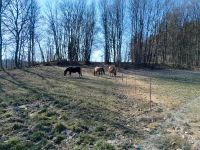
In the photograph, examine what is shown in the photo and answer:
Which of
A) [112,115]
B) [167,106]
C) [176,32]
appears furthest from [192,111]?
[176,32]

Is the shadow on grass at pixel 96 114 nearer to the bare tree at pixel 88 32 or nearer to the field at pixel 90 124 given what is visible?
the field at pixel 90 124

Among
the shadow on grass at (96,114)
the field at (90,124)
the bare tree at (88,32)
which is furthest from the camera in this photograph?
the bare tree at (88,32)

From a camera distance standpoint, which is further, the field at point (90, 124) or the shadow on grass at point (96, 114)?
the shadow on grass at point (96, 114)

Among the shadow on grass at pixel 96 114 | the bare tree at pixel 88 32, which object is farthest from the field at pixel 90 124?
the bare tree at pixel 88 32

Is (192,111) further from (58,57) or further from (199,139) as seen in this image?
(58,57)

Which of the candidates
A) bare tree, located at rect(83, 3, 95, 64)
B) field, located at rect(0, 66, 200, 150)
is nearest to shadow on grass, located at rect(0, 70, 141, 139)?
field, located at rect(0, 66, 200, 150)

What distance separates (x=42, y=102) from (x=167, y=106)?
6440mm

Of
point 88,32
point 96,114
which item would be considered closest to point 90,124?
point 96,114

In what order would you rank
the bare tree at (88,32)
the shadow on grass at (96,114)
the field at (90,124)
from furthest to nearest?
the bare tree at (88,32) → the shadow on grass at (96,114) → the field at (90,124)

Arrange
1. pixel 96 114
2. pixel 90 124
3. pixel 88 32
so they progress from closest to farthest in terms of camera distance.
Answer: pixel 90 124 → pixel 96 114 → pixel 88 32

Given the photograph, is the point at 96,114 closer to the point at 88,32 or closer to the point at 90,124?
the point at 90,124

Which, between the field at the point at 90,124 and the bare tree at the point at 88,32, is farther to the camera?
the bare tree at the point at 88,32

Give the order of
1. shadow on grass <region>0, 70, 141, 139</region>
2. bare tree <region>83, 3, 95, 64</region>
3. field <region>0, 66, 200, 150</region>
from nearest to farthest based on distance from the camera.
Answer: field <region>0, 66, 200, 150</region> < shadow on grass <region>0, 70, 141, 139</region> < bare tree <region>83, 3, 95, 64</region>

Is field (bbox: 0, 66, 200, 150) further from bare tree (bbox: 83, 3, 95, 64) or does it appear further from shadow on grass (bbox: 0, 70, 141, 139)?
bare tree (bbox: 83, 3, 95, 64)
